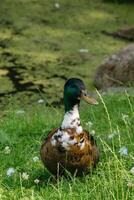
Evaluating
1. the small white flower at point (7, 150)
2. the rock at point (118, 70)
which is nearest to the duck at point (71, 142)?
the small white flower at point (7, 150)

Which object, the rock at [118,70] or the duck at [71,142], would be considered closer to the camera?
the duck at [71,142]

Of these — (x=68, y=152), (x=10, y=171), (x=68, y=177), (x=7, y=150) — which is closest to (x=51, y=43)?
(x=7, y=150)

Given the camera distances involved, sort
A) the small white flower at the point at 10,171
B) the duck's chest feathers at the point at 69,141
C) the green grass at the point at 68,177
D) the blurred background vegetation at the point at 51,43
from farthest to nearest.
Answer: the blurred background vegetation at the point at 51,43, the small white flower at the point at 10,171, the duck's chest feathers at the point at 69,141, the green grass at the point at 68,177

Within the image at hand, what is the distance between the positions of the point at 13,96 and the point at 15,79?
61cm

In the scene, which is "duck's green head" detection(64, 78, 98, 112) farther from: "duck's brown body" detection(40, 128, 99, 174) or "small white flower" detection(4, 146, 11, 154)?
"small white flower" detection(4, 146, 11, 154)

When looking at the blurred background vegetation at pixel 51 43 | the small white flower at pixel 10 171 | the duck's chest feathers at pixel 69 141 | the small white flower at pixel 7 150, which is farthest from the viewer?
the blurred background vegetation at pixel 51 43

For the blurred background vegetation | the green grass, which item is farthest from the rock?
the green grass

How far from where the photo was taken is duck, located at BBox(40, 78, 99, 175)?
401 centimetres

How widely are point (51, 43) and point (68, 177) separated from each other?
582 cm

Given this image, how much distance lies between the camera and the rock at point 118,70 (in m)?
8.09

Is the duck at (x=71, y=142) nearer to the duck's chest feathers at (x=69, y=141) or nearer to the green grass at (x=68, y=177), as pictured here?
the duck's chest feathers at (x=69, y=141)

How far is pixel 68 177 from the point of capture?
13.6 ft

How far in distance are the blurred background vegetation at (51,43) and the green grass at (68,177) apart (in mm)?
936

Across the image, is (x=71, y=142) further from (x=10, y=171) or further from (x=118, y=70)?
(x=118, y=70)
